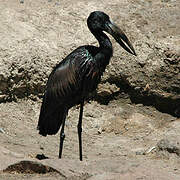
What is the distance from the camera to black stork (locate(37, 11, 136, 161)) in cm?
798

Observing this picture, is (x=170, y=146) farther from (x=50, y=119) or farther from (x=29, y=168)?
(x=29, y=168)

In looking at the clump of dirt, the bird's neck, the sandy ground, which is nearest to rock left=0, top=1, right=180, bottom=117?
the sandy ground

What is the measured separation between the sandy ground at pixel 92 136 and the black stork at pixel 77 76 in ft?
2.24

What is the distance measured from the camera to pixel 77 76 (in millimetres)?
7969

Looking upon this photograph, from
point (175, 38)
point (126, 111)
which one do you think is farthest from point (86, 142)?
point (175, 38)

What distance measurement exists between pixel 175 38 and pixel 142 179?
492cm

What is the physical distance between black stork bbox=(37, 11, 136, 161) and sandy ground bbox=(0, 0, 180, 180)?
683mm

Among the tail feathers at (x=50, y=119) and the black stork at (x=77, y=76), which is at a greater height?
the black stork at (x=77, y=76)

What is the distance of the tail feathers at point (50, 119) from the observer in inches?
327

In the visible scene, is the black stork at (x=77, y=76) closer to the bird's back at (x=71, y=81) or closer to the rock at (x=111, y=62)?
the bird's back at (x=71, y=81)

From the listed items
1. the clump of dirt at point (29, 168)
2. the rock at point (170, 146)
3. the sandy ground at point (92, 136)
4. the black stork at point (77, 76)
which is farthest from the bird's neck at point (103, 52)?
the clump of dirt at point (29, 168)

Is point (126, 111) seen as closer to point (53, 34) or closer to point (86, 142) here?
point (86, 142)

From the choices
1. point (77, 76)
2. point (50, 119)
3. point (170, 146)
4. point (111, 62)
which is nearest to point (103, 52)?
point (77, 76)

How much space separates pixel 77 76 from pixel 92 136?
224 centimetres
